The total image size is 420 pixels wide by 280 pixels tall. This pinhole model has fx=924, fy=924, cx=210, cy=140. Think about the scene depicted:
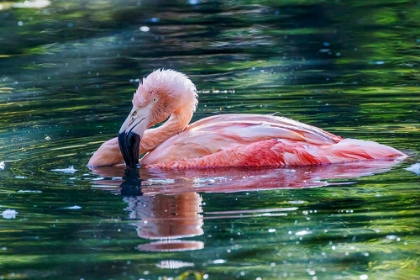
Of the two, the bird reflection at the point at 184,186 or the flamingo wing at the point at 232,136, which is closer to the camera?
the bird reflection at the point at 184,186

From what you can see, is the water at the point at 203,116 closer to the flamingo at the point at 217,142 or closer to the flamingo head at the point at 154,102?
the flamingo at the point at 217,142

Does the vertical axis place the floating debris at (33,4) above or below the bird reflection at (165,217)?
below

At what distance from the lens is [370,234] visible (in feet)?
20.0

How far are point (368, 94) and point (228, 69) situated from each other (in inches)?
114

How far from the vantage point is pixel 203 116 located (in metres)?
11.2

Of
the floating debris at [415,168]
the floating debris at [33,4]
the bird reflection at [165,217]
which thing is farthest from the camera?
the floating debris at [33,4]

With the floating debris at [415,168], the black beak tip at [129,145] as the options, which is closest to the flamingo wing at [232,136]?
the black beak tip at [129,145]

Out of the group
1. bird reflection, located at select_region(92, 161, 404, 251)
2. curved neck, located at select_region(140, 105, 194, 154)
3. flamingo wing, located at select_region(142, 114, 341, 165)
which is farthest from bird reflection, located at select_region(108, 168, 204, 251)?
curved neck, located at select_region(140, 105, 194, 154)

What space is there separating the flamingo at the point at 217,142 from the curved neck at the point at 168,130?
0.05 feet

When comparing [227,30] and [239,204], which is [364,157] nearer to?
[239,204]

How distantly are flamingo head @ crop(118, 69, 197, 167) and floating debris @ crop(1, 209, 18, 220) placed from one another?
1.82 meters

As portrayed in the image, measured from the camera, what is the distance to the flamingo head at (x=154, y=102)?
8758 millimetres

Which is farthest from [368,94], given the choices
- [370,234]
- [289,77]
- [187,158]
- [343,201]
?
[370,234]

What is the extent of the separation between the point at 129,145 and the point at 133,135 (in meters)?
0.10
